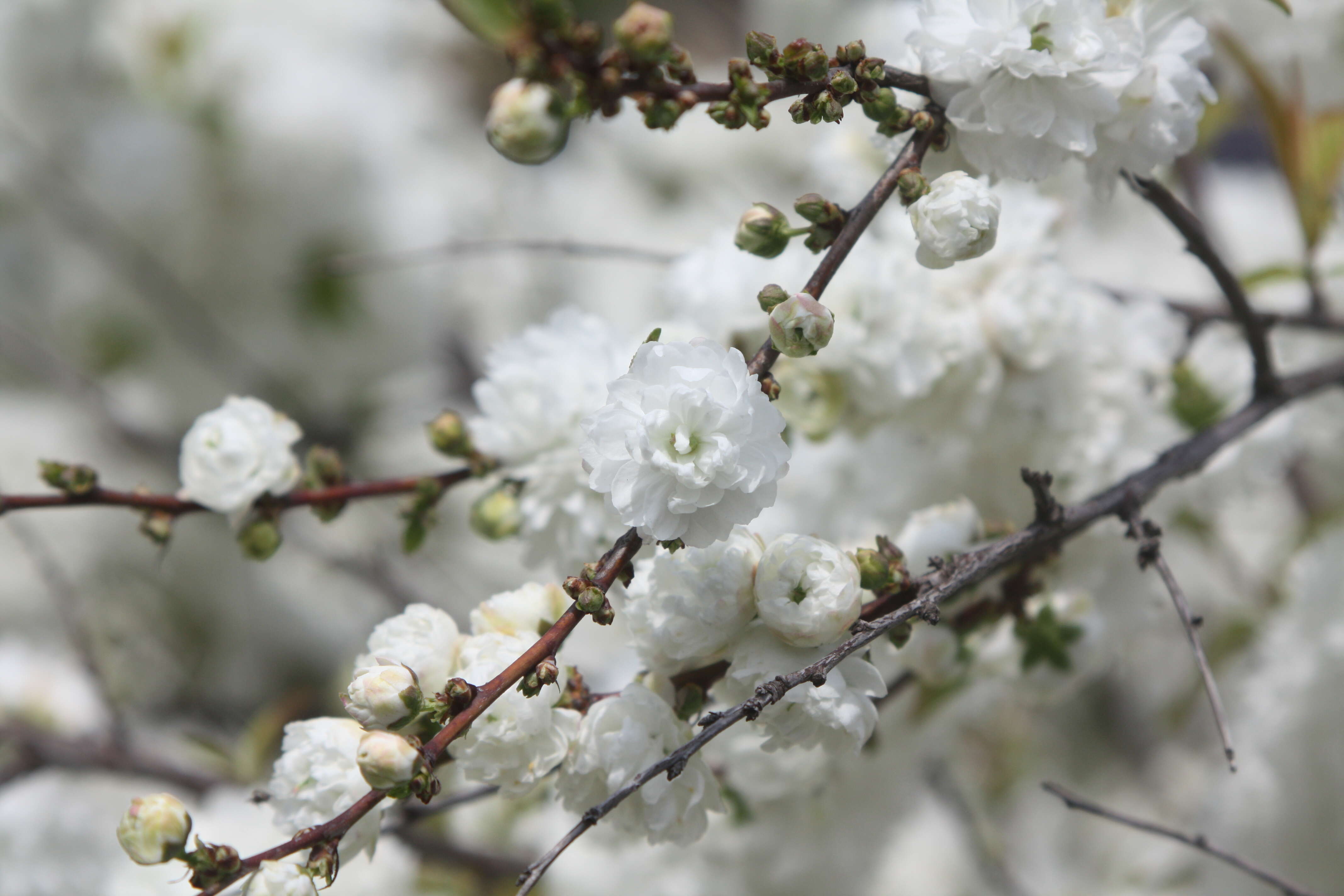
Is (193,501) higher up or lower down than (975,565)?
higher up

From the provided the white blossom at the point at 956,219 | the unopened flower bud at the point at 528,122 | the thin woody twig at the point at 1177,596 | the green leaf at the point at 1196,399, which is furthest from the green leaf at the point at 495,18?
the green leaf at the point at 1196,399

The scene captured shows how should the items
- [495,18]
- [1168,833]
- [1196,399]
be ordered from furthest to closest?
1. [1196,399]
2. [1168,833]
3. [495,18]

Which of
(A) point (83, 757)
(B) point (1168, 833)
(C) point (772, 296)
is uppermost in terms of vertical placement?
(A) point (83, 757)

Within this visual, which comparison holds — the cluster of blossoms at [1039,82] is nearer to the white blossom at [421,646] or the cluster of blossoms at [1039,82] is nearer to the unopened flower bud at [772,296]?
Answer: the unopened flower bud at [772,296]

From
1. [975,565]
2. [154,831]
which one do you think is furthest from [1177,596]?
[154,831]

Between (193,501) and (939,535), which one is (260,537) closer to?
(193,501)

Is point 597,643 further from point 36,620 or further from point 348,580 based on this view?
point 36,620

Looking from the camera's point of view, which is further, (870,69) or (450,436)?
(450,436)
